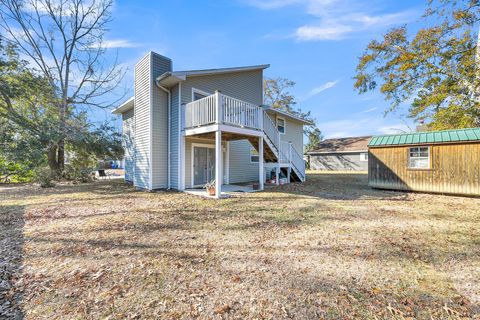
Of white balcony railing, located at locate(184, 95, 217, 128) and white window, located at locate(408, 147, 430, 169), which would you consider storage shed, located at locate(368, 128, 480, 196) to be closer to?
white window, located at locate(408, 147, 430, 169)

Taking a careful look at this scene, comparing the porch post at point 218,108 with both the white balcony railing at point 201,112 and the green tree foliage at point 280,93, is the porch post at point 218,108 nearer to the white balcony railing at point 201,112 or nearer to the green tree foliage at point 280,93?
the white balcony railing at point 201,112

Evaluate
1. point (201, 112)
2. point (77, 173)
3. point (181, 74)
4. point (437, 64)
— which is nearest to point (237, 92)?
point (181, 74)

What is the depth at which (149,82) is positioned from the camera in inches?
402

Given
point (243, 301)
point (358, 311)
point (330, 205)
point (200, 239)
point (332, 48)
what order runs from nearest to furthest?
1. point (358, 311)
2. point (243, 301)
3. point (200, 239)
4. point (330, 205)
5. point (332, 48)

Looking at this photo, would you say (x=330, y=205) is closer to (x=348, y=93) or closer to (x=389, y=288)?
(x=389, y=288)

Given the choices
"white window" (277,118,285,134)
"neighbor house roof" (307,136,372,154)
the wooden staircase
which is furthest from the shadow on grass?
"neighbor house roof" (307,136,372,154)

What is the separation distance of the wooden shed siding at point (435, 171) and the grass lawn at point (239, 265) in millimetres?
3905

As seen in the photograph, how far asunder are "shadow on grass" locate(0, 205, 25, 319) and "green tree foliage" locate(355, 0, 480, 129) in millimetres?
21090

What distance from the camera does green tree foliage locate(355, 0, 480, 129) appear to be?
14.0 metres

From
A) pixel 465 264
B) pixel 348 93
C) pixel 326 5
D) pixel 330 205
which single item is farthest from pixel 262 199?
pixel 348 93

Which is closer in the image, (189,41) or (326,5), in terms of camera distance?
(326,5)

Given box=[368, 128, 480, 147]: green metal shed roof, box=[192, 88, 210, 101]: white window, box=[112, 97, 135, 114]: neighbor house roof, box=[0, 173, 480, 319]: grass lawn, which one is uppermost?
box=[112, 97, 135, 114]: neighbor house roof

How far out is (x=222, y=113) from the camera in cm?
886

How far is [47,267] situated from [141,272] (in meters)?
1.47
